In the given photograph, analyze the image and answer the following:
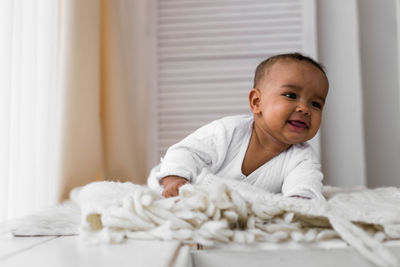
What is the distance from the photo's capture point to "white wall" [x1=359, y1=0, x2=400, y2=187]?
5.73 feet

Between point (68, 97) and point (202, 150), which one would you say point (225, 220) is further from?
point (68, 97)

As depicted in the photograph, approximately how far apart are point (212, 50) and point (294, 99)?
3.11 feet

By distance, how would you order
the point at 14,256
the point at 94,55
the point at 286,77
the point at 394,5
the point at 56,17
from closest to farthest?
1. the point at 14,256
2. the point at 286,77
3. the point at 56,17
4. the point at 94,55
5. the point at 394,5

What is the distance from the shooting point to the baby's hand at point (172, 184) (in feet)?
2.65

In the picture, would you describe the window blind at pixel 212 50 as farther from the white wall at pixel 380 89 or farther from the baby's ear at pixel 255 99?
the baby's ear at pixel 255 99

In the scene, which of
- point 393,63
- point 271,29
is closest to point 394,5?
point 393,63

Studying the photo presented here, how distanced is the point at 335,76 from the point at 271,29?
0.37 m

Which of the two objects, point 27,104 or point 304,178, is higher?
point 27,104

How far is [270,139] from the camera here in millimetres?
1039

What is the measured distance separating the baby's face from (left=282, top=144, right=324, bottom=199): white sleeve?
0.06m

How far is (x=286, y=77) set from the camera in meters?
0.96

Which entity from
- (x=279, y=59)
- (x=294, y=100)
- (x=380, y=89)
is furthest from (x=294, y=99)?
(x=380, y=89)

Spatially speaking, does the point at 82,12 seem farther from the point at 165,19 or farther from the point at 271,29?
→ the point at 271,29

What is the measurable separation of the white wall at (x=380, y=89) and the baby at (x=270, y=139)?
883 mm
